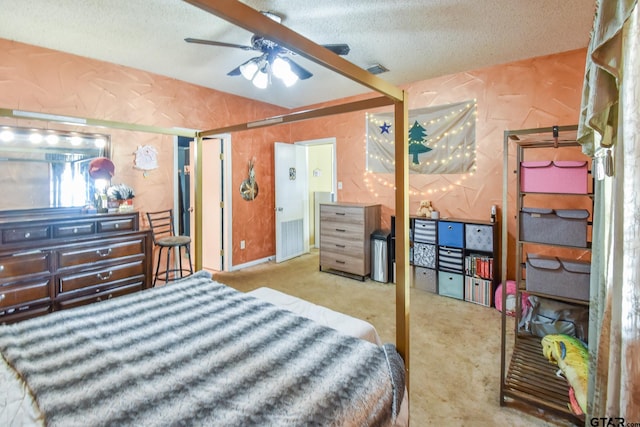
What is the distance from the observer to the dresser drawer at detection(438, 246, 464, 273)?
139 inches

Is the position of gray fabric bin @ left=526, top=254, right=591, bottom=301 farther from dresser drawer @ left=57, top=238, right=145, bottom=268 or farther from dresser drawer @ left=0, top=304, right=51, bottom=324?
dresser drawer @ left=0, top=304, right=51, bottom=324

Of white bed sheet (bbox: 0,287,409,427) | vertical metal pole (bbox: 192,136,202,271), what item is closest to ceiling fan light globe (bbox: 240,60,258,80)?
vertical metal pole (bbox: 192,136,202,271)

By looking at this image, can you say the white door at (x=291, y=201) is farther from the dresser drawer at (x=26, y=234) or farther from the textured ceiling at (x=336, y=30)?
the dresser drawer at (x=26, y=234)

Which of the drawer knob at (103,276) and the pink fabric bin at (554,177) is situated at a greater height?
the pink fabric bin at (554,177)

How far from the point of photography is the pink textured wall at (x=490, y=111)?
3.13m

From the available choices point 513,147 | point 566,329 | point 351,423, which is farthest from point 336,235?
point 351,423

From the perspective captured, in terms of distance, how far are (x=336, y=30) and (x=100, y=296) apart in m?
3.16

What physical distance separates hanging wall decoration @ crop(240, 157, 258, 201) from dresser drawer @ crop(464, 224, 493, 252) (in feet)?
10.2

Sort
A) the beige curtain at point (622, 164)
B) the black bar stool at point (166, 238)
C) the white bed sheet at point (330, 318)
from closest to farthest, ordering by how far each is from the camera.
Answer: the beige curtain at point (622, 164) → the white bed sheet at point (330, 318) → the black bar stool at point (166, 238)

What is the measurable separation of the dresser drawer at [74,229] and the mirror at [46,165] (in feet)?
1.65

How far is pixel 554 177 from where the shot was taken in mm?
1979

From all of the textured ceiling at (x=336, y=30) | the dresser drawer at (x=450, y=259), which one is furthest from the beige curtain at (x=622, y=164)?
the dresser drawer at (x=450, y=259)

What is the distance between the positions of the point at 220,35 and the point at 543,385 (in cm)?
357

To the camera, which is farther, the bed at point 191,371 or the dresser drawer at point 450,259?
the dresser drawer at point 450,259
